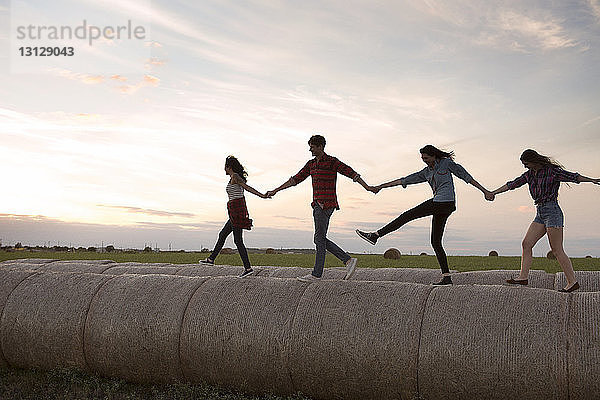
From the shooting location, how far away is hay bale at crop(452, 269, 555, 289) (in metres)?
9.24

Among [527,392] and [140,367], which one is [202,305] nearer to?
[140,367]

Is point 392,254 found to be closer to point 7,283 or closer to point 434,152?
point 434,152

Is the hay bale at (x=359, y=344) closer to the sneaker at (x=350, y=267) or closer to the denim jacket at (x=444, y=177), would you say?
the sneaker at (x=350, y=267)

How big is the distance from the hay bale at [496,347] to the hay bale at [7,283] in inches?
248

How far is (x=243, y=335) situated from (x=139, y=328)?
1.58 metres

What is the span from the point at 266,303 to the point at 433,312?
6.82ft

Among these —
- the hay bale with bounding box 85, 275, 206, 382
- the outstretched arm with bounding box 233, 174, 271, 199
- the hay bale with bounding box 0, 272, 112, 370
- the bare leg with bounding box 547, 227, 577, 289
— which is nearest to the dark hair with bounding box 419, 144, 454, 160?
the bare leg with bounding box 547, 227, 577, 289

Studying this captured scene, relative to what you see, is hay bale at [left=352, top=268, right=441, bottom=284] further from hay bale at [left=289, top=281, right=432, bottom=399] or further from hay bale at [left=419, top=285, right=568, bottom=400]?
hay bale at [left=419, top=285, right=568, bottom=400]

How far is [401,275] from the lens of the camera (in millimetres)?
10422

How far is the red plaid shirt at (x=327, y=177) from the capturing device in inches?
347

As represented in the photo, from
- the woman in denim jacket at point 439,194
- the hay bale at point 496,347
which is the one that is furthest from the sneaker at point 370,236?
the hay bale at point 496,347

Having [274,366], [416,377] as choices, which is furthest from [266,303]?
[416,377]

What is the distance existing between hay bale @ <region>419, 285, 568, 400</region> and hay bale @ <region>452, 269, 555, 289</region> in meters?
2.67

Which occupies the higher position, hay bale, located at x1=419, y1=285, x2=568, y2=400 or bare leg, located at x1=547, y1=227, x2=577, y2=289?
bare leg, located at x1=547, y1=227, x2=577, y2=289
